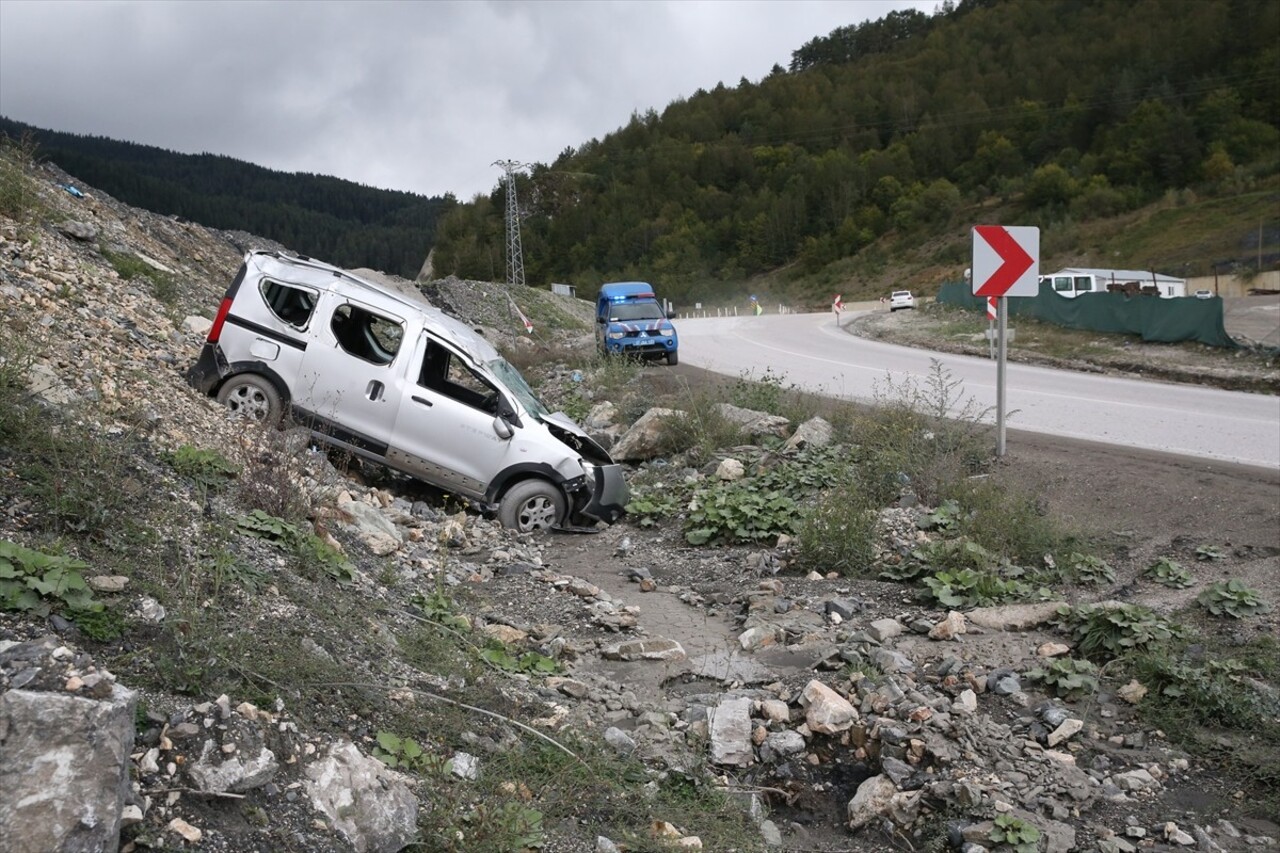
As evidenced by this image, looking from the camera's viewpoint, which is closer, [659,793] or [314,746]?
[314,746]

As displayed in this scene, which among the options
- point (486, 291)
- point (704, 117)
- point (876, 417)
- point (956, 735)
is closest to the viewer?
point (956, 735)

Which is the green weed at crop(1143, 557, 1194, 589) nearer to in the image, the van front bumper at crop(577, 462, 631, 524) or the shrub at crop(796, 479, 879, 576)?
the shrub at crop(796, 479, 879, 576)

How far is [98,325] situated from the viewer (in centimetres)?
966

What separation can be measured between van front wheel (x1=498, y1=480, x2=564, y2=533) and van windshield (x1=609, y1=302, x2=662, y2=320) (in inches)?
638

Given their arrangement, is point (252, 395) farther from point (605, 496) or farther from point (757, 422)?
point (757, 422)

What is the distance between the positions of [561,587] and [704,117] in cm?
15824

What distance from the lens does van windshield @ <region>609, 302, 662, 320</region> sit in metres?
25.5

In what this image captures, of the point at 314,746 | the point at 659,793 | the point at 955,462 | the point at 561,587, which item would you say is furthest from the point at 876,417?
the point at 314,746

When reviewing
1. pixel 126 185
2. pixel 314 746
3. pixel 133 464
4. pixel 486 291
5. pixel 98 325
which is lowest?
pixel 314 746

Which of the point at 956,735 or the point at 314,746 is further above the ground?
the point at 314,746

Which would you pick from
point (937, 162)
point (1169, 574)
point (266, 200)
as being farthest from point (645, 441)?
point (937, 162)

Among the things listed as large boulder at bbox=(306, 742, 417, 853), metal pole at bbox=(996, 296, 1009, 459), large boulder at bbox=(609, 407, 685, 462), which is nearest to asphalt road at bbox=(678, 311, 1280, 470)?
metal pole at bbox=(996, 296, 1009, 459)

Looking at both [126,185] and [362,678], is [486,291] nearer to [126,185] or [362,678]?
[126,185]

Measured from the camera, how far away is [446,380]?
1005 cm
